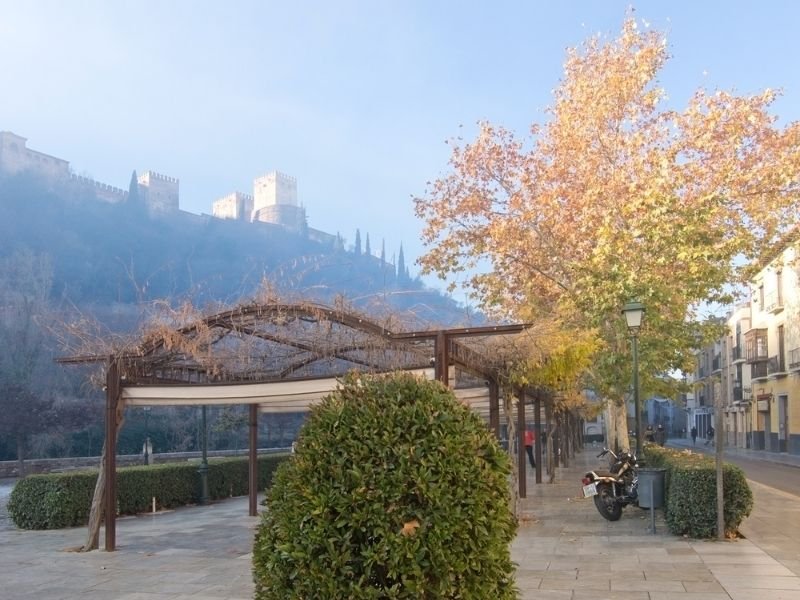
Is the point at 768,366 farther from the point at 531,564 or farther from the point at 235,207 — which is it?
the point at 235,207

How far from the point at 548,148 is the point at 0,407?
2424cm

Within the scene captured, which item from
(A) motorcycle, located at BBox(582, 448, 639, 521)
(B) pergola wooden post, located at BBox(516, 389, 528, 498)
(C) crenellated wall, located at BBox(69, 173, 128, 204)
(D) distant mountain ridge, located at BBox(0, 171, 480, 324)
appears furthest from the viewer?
(C) crenellated wall, located at BBox(69, 173, 128, 204)

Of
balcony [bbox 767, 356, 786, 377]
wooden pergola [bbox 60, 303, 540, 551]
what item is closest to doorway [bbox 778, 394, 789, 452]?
balcony [bbox 767, 356, 786, 377]

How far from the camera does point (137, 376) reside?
1090 centimetres

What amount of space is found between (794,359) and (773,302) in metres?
4.19

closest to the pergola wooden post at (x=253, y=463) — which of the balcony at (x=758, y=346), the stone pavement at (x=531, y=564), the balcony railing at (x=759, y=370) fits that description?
the stone pavement at (x=531, y=564)

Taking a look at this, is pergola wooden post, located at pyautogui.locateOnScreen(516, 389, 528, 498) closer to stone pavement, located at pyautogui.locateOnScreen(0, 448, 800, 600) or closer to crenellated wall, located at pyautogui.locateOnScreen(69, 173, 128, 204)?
stone pavement, located at pyautogui.locateOnScreen(0, 448, 800, 600)

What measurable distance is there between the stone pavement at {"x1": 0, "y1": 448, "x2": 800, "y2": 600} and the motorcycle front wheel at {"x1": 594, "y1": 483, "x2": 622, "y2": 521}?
16 centimetres

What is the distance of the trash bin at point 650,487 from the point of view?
1140 cm

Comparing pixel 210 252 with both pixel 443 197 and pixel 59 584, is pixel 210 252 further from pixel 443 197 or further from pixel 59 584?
pixel 59 584

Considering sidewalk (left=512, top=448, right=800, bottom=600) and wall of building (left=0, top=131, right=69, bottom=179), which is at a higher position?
wall of building (left=0, top=131, right=69, bottom=179)

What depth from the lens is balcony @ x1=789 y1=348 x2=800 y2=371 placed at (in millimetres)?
39344

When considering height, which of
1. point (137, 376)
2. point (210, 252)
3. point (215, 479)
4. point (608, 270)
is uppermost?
point (210, 252)

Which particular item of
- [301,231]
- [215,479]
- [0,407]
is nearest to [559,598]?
[215,479]
